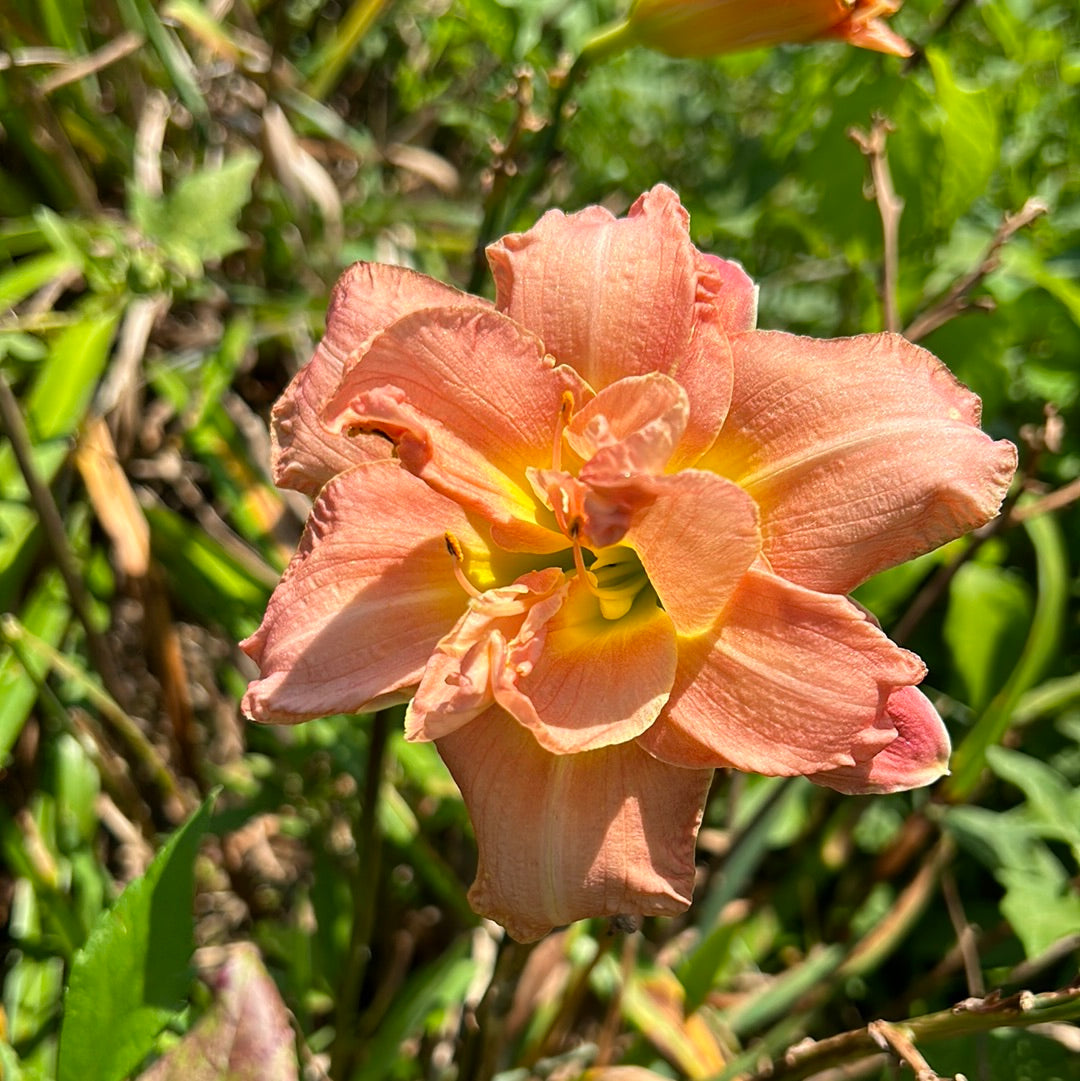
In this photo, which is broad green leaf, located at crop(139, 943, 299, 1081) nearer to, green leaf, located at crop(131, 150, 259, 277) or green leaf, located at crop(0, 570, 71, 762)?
green leaf, located at crop(0, 570, 71, 762)

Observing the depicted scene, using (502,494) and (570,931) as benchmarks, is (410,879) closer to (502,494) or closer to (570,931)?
(570,931)

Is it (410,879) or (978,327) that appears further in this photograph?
(410,879)

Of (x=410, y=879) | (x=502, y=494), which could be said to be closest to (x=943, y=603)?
(x=410, y=879)

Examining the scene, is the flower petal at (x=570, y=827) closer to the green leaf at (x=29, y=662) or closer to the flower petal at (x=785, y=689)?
the flower petal at (x=785, y=689)

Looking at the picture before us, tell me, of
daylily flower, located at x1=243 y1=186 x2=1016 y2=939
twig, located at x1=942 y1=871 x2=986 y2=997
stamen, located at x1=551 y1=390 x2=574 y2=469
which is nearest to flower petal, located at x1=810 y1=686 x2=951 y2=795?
daylily flower, located at x1=243 y1=186 x2=1016 y2=939

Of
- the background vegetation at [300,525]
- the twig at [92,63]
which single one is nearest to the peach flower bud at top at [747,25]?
the background vegetation at [300,525]
